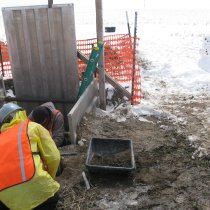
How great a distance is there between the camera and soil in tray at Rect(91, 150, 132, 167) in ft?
15.4

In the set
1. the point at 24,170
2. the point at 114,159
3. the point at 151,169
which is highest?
the point at 24,170

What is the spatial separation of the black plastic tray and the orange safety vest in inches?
66.2

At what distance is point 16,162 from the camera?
2.72 metres

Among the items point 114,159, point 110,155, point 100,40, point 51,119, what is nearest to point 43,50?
point 100,40

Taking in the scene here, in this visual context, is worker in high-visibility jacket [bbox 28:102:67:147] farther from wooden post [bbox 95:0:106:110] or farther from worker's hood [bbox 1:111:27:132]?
wooden post [bbox 95:0:106:110]

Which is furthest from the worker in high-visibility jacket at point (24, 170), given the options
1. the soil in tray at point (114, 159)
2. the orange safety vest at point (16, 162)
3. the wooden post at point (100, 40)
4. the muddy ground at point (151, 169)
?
the wooden post at point (100, 40)

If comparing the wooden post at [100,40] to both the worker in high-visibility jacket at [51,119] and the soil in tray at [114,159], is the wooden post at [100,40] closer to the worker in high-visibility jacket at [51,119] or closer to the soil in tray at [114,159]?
the worker in high-visibility jacket at [51,119]

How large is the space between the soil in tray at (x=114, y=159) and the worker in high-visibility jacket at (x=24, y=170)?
1672 millimetres

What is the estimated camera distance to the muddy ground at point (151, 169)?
4.02 m

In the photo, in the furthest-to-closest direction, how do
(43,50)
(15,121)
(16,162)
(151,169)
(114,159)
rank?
(43,50) < (114,159) < (151,169) < (15,121) < (16,162)

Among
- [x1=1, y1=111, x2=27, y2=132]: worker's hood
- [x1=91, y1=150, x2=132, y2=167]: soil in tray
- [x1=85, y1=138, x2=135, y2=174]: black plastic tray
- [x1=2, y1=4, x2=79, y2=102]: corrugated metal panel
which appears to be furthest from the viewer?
[x1=2, y1=4, x2=79, y2=102]: corrugated metal panel

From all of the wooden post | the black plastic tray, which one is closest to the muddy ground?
the black plastic tray

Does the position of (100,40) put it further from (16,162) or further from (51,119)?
(16,162)

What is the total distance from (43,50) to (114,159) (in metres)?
3.07
